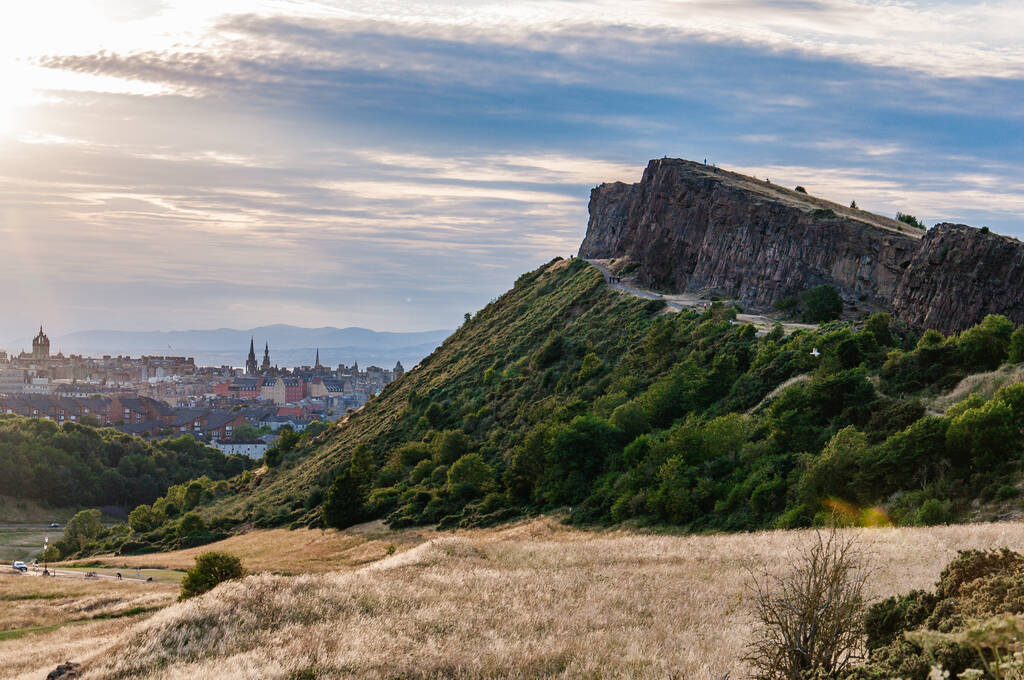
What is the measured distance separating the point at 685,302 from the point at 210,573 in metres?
49.8

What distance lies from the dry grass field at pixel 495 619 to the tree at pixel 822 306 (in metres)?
35.7

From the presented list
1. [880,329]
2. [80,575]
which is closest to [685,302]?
[880,329]

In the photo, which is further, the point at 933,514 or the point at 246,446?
Result: the point at 246,446

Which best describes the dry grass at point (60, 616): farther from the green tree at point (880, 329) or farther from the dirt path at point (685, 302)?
the dirt path at point (685, 302)

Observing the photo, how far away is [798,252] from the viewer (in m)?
62.7

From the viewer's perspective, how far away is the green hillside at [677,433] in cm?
2689

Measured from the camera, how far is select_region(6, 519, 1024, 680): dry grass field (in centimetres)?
1280

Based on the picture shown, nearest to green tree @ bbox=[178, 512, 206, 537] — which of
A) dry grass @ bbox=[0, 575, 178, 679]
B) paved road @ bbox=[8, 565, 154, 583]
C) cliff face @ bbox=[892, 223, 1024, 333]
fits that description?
paved road @ bbox=[8, 565, 154, 583]

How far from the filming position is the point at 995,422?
25.4 metres

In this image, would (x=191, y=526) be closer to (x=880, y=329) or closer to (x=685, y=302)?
(x=685, y=302)

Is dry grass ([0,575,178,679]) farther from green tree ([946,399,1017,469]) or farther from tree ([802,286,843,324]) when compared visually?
tree ([802,286,843,324])

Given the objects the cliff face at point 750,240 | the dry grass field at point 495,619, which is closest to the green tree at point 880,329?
the cliff face at point 750,240

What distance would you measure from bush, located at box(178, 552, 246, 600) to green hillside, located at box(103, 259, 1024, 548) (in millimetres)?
15958

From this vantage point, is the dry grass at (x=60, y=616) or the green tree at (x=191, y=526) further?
the green tree at (x=191, y=526)
